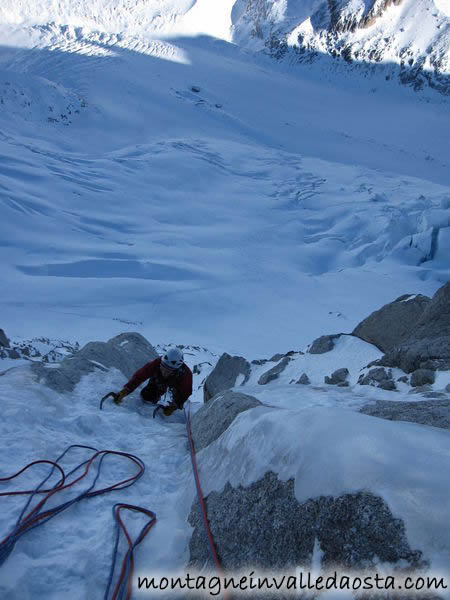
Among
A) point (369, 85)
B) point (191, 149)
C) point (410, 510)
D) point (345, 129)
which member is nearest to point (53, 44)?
point (191, 149)

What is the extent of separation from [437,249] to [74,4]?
7165cm

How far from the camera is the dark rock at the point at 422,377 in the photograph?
4.86 meters

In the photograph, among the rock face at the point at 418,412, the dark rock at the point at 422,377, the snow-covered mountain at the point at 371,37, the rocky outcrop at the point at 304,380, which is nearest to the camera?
the rock face at the point at 418,412

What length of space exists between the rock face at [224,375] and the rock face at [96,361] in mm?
1198

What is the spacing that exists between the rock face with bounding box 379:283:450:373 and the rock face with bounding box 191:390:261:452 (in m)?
2.76

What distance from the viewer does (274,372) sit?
7.71 meters

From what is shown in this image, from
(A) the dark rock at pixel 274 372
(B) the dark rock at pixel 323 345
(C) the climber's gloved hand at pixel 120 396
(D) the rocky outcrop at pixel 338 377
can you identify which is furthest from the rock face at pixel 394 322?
(C) the climber's gloved hand at pixel 120 396

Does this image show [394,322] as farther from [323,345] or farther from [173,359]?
[173,359]

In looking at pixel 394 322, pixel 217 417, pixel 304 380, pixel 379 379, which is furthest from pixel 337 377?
pixel 217 417

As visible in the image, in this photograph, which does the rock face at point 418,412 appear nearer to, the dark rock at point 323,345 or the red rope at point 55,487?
the red rope at point 55,487

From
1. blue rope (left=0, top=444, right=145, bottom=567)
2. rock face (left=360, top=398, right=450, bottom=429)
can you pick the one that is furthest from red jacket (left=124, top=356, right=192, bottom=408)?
rock face (left=360, top=398, right=450, bottom=429)

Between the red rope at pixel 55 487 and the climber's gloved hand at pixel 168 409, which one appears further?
the climber's gloved hand at pixel 168 409

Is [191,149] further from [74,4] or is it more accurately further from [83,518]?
[74,4]

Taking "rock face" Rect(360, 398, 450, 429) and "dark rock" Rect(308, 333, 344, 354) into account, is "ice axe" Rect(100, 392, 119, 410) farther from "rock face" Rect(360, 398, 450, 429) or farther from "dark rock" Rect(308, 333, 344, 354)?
"dark rock" Rect(308, 333, 344, 354)
